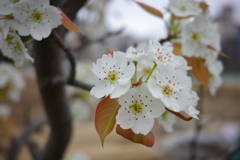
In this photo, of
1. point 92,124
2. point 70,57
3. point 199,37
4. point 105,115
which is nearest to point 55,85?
point 70,57

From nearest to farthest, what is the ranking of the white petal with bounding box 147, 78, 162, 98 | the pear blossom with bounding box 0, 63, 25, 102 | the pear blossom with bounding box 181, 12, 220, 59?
the white petal with bounding box 147, 78, 162, 98
the pear blossom with bounding box 181, 12, 220, 59
the pear blossom with bounding box 0, 63, 25, 102

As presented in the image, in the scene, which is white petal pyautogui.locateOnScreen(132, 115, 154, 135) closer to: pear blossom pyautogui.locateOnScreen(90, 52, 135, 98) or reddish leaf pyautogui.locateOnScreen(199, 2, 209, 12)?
pear blossom pyautogui.locateOnScreen(90, 52, 135, 98)

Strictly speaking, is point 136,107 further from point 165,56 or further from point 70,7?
point 70,7

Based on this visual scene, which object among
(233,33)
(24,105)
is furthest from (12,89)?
(233,33)

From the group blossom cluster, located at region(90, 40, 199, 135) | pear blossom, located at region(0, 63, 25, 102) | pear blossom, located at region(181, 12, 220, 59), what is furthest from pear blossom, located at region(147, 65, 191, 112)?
pear blossom, located at region(0, 63, 25, 102)

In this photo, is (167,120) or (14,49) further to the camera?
(167,120)
